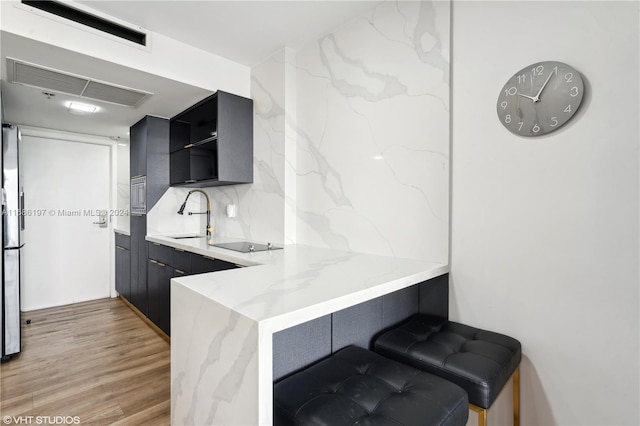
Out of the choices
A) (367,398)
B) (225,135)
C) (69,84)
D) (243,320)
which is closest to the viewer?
(243,320)

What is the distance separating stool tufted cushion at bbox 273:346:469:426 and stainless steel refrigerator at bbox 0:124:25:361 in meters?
2.57

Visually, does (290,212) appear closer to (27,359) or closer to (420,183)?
(420,183)

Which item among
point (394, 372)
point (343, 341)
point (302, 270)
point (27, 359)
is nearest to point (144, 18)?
point (302, 270)

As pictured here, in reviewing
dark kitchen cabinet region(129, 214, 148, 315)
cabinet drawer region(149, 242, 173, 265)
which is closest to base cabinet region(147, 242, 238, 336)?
cabinet drawer region(149, 242, 173, 265)

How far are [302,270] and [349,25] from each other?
1.67 meters

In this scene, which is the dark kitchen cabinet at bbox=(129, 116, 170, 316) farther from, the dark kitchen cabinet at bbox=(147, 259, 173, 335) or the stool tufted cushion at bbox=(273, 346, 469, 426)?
the stool tufted cushion at bbox=(273, 346, 469, 426)

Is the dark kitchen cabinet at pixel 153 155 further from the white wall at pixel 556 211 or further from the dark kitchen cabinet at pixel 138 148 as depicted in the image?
the white wall at pixel 556 211

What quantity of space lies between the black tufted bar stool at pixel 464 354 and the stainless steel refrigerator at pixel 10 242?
279cm

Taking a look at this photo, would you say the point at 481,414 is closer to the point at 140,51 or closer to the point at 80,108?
the point at 140,51

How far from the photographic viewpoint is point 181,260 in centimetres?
251

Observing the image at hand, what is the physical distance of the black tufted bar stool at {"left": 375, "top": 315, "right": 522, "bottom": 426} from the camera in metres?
1.17

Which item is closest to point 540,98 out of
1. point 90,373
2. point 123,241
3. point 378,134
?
point 378,134

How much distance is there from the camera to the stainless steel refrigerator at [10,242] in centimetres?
237

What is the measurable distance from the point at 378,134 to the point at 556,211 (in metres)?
1.02
